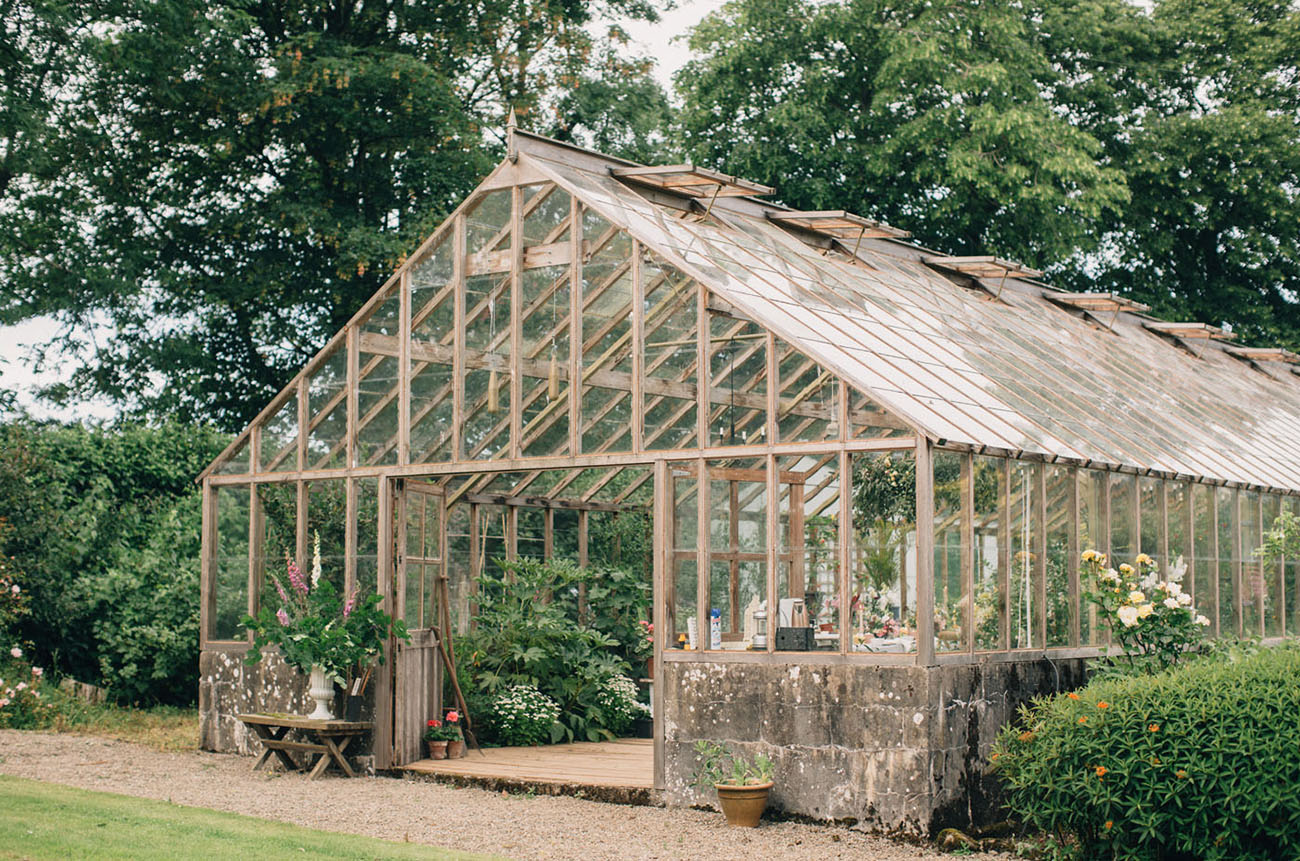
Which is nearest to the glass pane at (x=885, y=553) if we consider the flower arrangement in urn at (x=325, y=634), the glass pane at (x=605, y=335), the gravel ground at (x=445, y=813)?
the gravel ground at (x=445, y=813)

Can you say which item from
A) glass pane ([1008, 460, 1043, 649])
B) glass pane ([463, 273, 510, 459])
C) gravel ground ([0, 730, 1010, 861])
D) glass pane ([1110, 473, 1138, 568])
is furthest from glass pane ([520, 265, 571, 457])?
glass pane ([1110, 473, 1138, 568])

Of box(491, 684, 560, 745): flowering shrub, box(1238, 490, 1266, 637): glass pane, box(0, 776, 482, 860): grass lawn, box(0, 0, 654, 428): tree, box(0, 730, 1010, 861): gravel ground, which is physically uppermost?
box(0, 0, 654, 428): tree

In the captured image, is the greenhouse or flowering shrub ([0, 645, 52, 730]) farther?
flowering shrub ([0, 645, 52, 730])

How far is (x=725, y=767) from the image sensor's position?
1095 centimetres

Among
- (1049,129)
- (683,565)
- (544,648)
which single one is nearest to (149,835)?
(683,565)

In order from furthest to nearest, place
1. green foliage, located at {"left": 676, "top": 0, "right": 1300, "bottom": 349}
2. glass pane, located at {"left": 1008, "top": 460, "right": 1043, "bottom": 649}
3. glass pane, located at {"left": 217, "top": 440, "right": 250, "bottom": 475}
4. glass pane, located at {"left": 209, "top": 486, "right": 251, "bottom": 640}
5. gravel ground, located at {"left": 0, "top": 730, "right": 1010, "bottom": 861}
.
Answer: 1. green foliage, located at {"left": 676, "top": 0, "right": 1300, "bottom": 349}
2. glass pane, located at {"left": 217, "top": 440, "right": 250, "bottom": 475}
3. glass pane, located at {"left": 209, "top": 486, "right": 251, "bottom": 640}
4. glass pane, located at {"left": 1008, "top": 460, "right": 1043, "bottom": 649}
5. gravel ground, located at {"left": 0, "top": 730, "right": 1010, "bottom": 861}

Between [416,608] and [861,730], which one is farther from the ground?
[416,608]

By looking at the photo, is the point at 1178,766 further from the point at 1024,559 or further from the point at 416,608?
the point at 416,608

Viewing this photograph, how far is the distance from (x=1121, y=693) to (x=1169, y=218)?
22289mm

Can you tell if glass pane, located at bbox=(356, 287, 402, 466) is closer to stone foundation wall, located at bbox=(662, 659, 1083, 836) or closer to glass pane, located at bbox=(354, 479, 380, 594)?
glass pane, located at bbox=(354, 479, 380, 594)

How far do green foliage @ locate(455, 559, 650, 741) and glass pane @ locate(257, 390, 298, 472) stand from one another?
2376mm

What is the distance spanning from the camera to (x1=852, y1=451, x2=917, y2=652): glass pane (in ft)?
34.5

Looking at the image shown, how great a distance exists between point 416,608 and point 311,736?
5.05 ft

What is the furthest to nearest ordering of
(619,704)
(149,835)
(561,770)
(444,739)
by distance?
1. (619,704)
2. (444,739)
3. (561,770)
4. (149,835)
